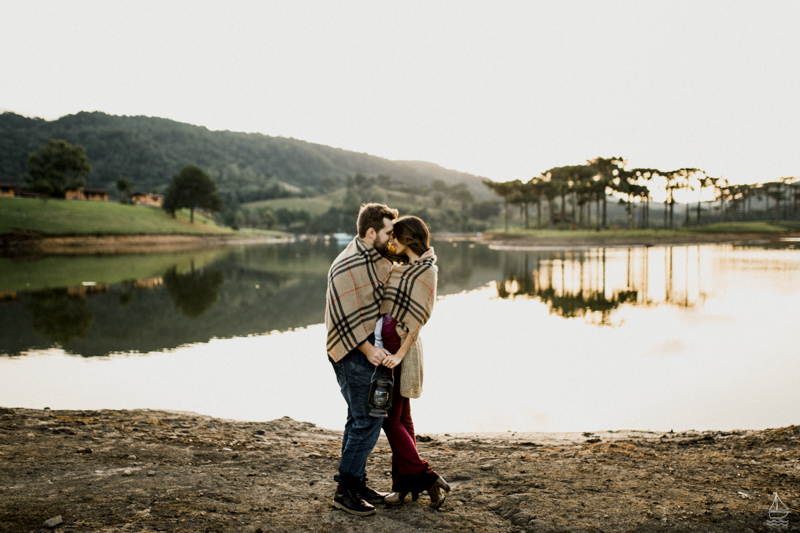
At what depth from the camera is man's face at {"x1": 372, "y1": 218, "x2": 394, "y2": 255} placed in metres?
3.65

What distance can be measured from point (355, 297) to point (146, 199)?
110m

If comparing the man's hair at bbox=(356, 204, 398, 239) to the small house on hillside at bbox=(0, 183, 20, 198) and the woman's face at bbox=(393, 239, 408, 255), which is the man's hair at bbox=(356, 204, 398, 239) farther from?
the small house on hillside at bbox=(0, 183, 20, 198)

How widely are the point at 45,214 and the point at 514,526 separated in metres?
76.8

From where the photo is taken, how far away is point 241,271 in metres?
33.1

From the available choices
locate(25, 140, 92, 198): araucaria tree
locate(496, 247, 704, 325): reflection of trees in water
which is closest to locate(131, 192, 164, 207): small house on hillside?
locate(25, 140, 92, 198): araucaria tree

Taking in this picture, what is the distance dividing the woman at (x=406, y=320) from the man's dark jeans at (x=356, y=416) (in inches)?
6.9

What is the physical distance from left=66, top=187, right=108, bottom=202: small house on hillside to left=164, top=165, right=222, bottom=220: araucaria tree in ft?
41.2

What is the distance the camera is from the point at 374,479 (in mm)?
Answer: 4574

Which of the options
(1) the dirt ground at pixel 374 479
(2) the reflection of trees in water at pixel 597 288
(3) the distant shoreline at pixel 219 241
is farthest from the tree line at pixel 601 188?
(1) the dirt ground at pixel 374 479

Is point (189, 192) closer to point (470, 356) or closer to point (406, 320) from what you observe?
point (470, 356)

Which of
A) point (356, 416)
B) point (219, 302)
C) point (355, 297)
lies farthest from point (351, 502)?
point (219, 302)

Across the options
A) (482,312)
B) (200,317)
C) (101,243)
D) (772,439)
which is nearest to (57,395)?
(200,317)

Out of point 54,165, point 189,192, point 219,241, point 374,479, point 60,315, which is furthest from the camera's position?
point 189,192

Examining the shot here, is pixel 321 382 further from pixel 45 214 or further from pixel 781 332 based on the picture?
pixel 45 214
